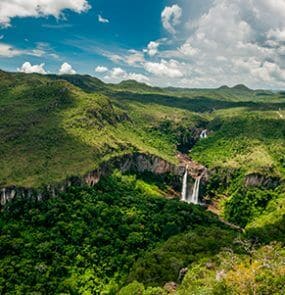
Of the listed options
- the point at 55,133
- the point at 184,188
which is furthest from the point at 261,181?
the point at 55,133

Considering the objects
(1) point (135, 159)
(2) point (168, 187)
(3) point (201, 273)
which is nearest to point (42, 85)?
(1) point (135, 159)

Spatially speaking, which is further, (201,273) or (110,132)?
(110,132)

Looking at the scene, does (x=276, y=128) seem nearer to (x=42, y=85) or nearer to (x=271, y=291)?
(x=42, y=85)

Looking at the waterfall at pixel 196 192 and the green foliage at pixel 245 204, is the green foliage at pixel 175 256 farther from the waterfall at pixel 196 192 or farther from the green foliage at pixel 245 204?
the waterfall at pixel 196 192

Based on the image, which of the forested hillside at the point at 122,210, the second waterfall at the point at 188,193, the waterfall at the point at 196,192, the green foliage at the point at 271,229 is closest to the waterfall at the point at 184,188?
the second waterfall at the point at 188,193

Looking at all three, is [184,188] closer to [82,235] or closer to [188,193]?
[188,193]
